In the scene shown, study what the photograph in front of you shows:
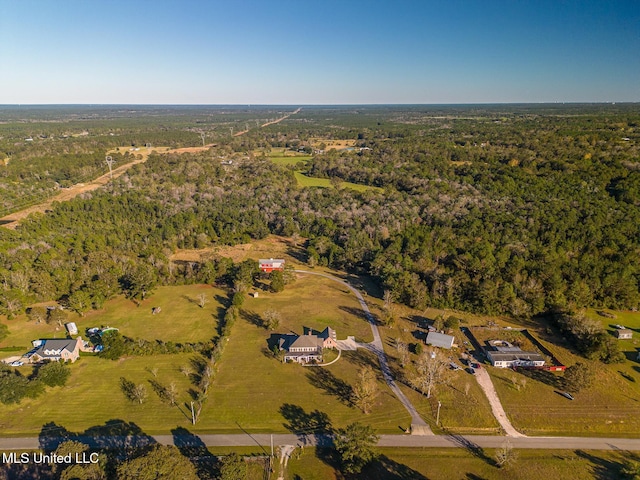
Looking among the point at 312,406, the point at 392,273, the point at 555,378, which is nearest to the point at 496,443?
the point at 555,378

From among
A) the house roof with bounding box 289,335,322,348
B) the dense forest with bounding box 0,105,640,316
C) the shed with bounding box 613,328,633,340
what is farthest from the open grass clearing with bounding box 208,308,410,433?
the shed with bounding box 613,328,633,340

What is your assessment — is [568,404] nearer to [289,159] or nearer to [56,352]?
[56,352]

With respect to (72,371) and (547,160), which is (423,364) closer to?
(72,371)

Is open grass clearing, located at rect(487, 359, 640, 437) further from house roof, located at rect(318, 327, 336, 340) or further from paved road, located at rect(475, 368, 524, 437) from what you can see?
house roof, located at rect(318, 327, 336, 340)

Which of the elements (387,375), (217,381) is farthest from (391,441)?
(217,381)

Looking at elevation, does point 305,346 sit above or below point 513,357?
above
